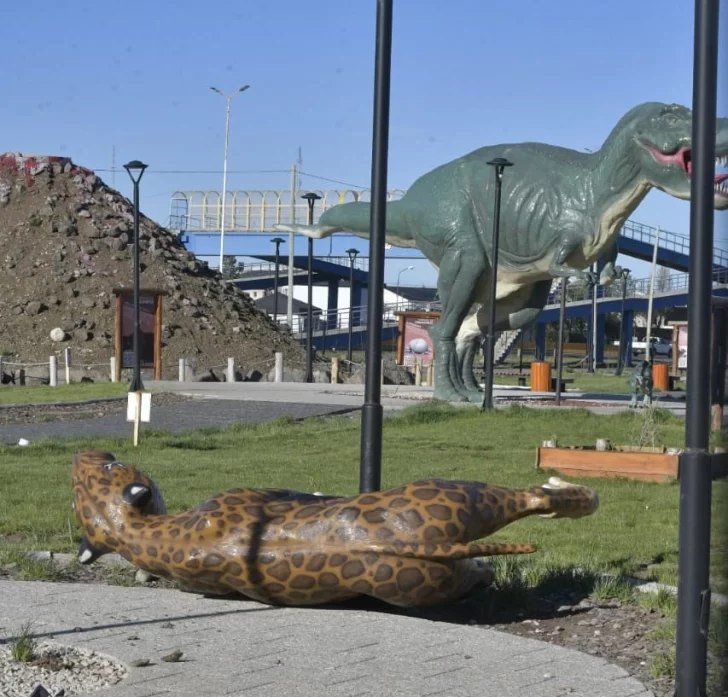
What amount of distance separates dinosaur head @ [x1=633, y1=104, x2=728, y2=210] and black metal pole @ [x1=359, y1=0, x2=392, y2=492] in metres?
12.5

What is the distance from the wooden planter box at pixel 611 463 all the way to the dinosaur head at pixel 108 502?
693 cm

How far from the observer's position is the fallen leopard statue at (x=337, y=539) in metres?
6.45

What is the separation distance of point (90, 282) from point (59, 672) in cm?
4368

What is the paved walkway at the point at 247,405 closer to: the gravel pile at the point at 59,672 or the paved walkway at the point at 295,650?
the paved walkway at the point at 295,650

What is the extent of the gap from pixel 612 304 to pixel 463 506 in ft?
200

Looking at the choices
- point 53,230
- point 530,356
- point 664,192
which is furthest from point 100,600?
point 530,356

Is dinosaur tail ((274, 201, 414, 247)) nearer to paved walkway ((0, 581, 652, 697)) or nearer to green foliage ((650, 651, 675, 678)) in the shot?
paved walkway ((0, 581, 652, 697))

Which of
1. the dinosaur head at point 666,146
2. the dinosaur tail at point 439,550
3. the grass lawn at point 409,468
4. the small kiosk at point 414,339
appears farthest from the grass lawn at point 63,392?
the dinosaur tail at point 439,550

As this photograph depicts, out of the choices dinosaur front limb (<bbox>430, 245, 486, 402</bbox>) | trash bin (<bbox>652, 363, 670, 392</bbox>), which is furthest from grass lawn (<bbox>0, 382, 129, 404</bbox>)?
trash bin (<bbox>652, 363, 670, 392</bbox>)

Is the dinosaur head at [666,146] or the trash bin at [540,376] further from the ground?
the dinosaur head at [666,146]

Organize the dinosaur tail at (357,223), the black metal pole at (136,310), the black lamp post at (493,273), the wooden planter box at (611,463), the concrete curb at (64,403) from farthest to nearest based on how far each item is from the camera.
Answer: the black metal pole at (136,310)
the dinosaur tail at (357,223)
the concrete curb at (64,403)
the black lamp post at (493,273)
the wooden planter box at (611,463)

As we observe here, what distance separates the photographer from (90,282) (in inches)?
1898

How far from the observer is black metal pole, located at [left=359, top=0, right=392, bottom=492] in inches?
302

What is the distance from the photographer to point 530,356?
8212cm
